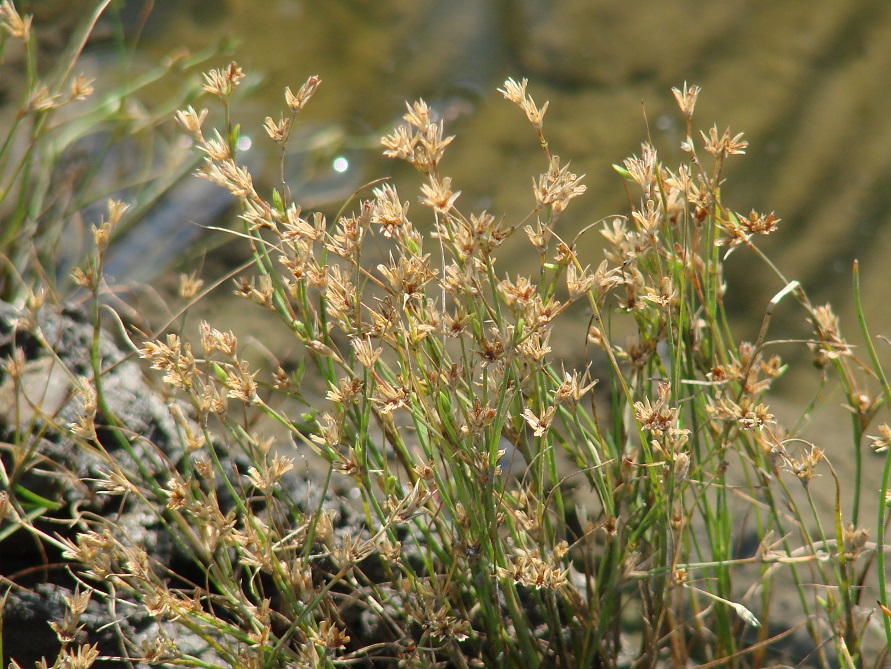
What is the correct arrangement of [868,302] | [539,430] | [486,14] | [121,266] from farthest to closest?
[486,14], [121,266], [868,302], [539,430]

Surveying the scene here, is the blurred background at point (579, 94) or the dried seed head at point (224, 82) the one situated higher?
the dried seed head at point (224, 82)

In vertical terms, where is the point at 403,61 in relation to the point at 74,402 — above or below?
above

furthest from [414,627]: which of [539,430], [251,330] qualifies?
[251,330]

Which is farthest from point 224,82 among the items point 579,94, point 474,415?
point 579,94

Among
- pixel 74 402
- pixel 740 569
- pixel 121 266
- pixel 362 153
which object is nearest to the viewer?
pixel 74 402

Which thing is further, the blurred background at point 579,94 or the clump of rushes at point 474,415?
the blurred background at point 579,94

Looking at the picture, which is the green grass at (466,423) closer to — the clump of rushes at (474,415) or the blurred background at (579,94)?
the clump of rushes at (474,415)

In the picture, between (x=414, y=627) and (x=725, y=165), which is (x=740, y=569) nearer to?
(x=414, y=627)

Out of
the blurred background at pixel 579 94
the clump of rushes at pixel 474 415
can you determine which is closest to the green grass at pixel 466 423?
the clump of rushes at pixel 474 415

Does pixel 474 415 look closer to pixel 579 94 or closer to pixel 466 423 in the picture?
pixel 466 423

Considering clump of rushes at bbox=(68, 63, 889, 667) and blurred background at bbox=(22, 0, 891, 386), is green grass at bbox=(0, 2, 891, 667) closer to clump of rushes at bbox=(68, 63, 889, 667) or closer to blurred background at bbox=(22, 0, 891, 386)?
clump of rushes at bbox=(68, 63, 889, 667)

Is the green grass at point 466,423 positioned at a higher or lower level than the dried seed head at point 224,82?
lower
